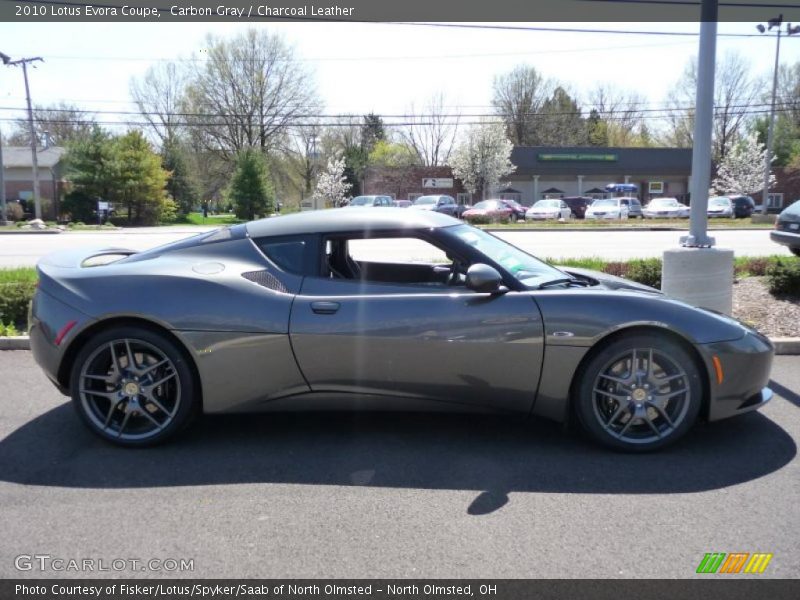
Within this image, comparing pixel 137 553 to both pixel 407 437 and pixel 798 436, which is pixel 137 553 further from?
pixel 798 436

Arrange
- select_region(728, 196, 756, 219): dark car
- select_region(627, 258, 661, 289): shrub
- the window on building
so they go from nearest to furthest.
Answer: select_region(627, 258, 661, 289): shrub → select_region(728, 196, 756, 219): dark car → the window on building

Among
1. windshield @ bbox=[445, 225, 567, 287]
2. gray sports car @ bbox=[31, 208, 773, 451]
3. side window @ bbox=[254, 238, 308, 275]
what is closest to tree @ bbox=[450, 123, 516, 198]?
windshield @ bbox=[445, 225, 567, 287]

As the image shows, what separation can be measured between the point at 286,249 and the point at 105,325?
1.18 meters

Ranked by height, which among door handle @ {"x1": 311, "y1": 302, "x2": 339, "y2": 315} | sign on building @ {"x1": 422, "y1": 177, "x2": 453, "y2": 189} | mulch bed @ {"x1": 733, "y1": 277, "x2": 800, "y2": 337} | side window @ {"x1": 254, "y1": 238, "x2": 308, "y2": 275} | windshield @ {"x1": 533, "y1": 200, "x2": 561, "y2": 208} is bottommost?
mulch bed @ {"x1": 733, "y1": 277, "x2": 800, "y2": 337}

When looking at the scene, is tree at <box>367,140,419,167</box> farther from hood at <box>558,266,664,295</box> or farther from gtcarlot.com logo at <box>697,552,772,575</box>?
gtcarlot.com logo at <box>697,552,772,575</box>

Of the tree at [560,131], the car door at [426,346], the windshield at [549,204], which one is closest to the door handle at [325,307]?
the car door at [426,346]

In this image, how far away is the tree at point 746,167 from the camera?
5234 centimetres

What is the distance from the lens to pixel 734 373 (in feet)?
12.1

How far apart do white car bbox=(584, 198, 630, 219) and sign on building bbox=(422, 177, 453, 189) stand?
55.8 ft

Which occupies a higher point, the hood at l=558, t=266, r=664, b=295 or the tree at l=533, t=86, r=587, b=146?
the tree at l=533, t=86, r=587, b=146

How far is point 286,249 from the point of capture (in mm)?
4035

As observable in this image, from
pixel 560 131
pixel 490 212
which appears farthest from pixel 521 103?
pixel 490 212

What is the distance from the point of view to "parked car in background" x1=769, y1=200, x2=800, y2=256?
10.3 metres

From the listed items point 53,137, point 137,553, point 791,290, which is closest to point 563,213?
point 791,290
